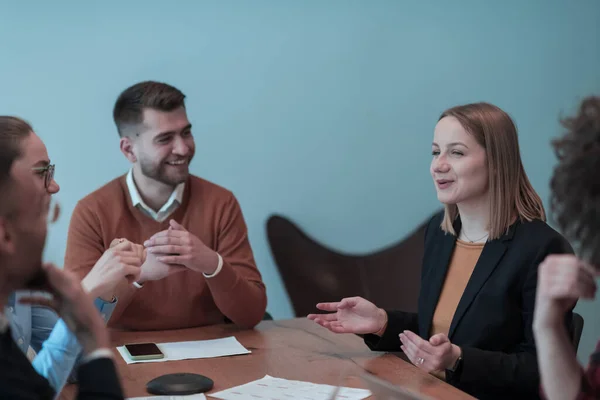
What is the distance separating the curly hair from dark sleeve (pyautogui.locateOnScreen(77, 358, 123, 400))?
0.78 meters

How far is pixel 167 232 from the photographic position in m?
2.38

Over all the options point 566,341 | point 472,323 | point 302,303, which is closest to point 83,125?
point 302,303

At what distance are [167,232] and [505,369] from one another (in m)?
1.09

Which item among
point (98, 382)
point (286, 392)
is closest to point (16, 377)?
point (98, 382)

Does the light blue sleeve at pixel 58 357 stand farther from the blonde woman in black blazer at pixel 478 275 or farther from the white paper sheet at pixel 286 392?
the blonde woman in black blazer at pixel 478 275

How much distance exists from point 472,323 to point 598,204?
100 centimetres

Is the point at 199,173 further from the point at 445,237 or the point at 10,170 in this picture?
the point at 10,170

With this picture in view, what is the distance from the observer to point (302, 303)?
137 inches

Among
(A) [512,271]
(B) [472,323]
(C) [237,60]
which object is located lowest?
(B) [472,323]

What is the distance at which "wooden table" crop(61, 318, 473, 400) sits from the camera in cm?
188

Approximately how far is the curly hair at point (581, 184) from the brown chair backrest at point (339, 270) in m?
2.29

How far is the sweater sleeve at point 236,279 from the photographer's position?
2490mm

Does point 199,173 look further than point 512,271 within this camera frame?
Yes

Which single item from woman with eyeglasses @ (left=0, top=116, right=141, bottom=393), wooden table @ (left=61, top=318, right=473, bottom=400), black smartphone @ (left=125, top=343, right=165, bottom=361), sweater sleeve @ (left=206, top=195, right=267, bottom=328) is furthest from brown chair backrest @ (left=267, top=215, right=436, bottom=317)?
woman with eyeglasses @ (left=0, top=116, right=141, bottom=393)
